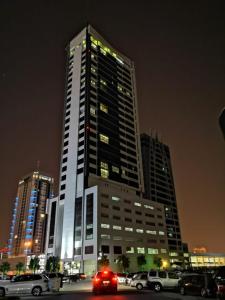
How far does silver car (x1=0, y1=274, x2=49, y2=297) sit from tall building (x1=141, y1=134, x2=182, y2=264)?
436ft

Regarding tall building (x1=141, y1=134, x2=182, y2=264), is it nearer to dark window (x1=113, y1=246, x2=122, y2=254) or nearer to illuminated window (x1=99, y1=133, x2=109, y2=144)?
illuminated window (x1=99, y1=133, x2=109, y2=144)

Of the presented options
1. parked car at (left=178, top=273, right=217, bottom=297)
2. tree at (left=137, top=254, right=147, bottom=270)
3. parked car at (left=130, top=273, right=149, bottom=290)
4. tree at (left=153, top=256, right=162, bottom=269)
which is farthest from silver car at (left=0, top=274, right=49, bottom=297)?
tree at (left=153, top=256, right=162, bottom=269)

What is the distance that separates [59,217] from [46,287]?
294 feet

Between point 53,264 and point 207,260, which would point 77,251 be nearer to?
point 53,264

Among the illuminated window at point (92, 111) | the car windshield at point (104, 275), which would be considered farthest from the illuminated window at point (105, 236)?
the car windshield at point (104, 275)

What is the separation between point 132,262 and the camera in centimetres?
10181

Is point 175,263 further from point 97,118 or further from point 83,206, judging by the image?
point 97,118

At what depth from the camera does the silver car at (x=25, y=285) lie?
Answer: 22036 millimetres

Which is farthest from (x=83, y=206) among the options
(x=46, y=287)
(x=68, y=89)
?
(x=46, y=287)

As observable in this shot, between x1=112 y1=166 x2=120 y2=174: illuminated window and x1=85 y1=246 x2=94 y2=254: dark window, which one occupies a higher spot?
x1=112 y1=166 x2=120 y2=174: illuminated window

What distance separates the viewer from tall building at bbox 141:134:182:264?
154350 millimetres

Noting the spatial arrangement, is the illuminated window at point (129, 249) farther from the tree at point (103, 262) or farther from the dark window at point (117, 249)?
the tree at point (103, 262)

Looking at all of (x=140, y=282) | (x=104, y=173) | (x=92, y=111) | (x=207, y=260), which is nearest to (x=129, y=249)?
(x=104, y=173)

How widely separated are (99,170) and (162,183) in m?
71.4
